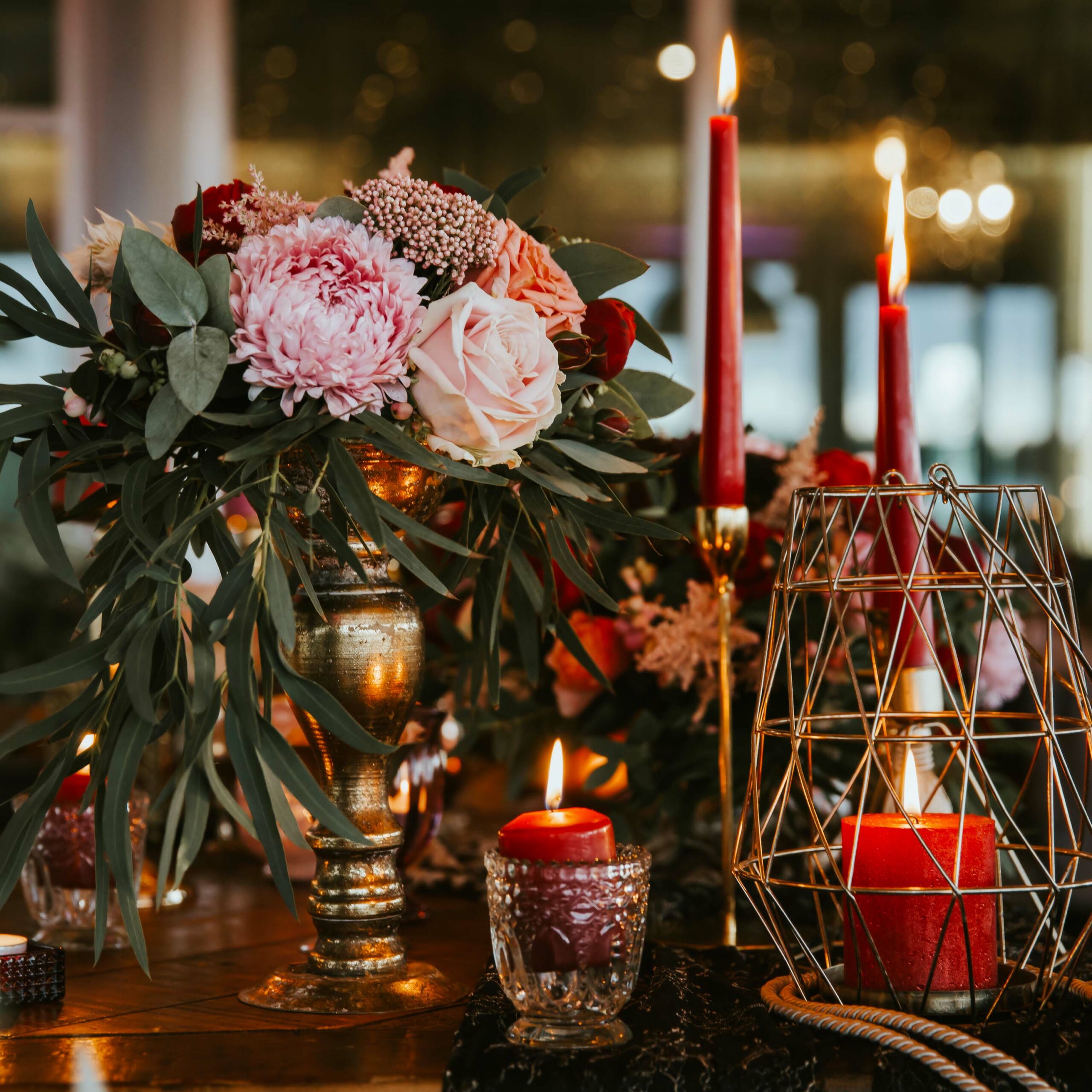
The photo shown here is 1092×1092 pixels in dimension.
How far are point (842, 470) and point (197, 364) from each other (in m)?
0.51

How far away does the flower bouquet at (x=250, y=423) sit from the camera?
531 mm

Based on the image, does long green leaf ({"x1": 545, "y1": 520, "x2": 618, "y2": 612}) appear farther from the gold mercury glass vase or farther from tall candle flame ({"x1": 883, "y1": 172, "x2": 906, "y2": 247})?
tall candle flame ({"x1": 883, "y1": 172, "x2": 906, "y2": 247})

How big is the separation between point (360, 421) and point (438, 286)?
0.26 feet

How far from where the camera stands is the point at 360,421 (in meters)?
0.58

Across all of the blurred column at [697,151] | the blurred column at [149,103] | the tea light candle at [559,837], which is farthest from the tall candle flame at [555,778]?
the blurred column at [697,151]

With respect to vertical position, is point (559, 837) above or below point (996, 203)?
below

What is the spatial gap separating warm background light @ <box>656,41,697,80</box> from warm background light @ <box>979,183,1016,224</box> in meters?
0.78

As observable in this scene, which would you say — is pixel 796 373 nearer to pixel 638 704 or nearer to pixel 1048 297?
pixel 1048 297

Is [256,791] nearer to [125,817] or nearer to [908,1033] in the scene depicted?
[125,817]

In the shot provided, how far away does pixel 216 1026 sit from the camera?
1.87 feet

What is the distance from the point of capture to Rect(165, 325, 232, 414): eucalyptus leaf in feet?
1.75

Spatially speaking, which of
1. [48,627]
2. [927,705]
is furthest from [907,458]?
[48,627]

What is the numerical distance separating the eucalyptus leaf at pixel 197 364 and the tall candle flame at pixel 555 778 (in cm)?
22

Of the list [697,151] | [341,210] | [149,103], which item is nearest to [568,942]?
[341,210]
